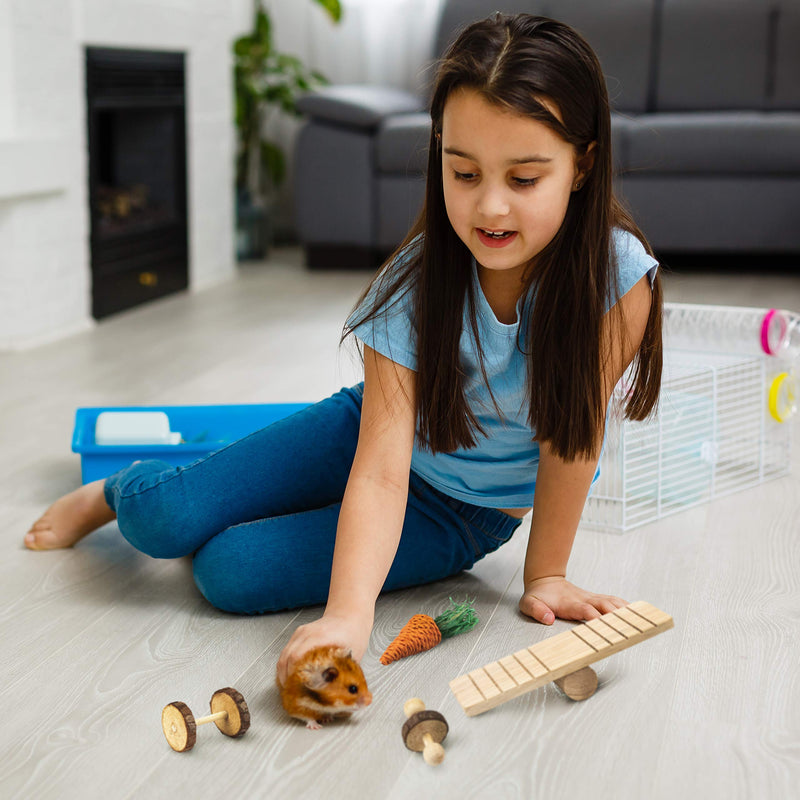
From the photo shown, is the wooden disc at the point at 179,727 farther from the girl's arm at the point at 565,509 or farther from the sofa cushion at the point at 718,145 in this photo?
the sofa cushion at the point at 718,145

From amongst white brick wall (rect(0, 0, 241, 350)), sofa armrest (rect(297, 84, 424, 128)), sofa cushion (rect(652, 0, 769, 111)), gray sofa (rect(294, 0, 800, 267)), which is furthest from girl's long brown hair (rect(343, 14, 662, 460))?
sofa cushion (rect(652, 0, 769, 111))

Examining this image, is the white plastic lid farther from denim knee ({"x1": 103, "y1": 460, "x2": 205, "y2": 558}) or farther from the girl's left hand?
the girl's left hand

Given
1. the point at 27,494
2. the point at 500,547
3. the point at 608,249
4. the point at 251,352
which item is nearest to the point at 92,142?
the point at 251,352

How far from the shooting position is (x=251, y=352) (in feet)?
7.45

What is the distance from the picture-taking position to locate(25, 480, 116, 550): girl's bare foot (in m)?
1.20

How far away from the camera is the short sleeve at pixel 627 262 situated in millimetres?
933

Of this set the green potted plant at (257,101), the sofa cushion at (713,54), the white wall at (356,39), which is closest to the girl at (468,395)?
the green potted plant at (257,101)

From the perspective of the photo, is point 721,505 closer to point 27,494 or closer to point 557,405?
point 557,405

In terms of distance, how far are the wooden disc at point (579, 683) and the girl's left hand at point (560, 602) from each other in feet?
0.40

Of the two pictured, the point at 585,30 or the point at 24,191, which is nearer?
the point at 24,191

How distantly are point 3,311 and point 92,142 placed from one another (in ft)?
1.63

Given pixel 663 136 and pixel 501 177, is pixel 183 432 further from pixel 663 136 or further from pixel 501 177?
pixel 663 136

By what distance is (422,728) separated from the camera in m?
0.78

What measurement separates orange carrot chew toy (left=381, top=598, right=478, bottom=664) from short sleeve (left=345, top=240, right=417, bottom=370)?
0.24 metres
